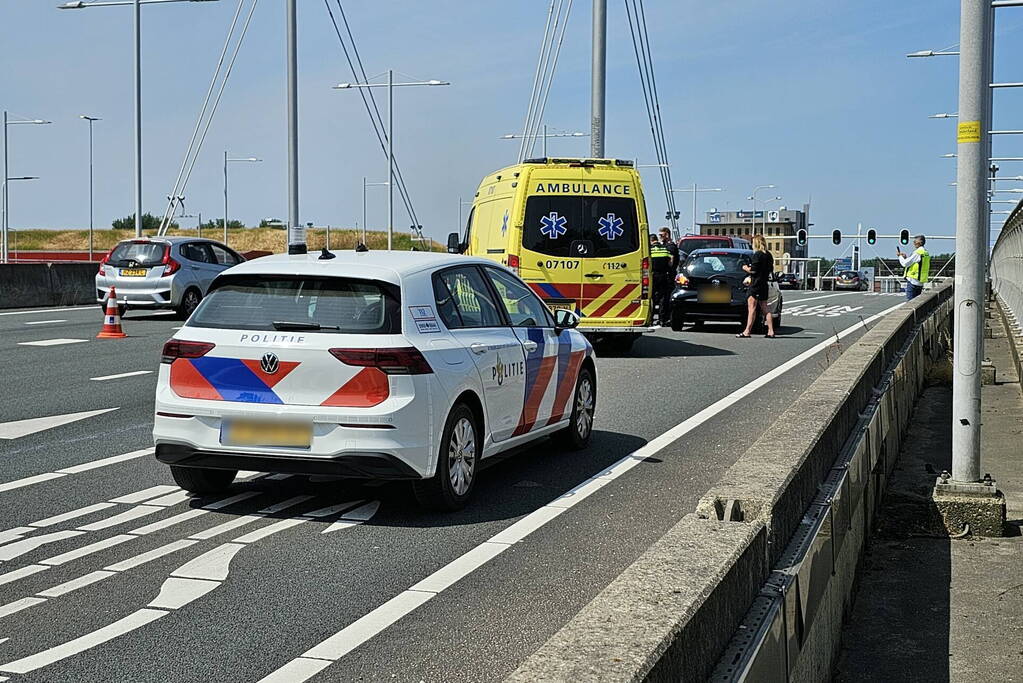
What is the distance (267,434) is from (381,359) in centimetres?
75

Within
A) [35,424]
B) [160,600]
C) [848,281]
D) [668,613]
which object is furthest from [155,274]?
[848,281]

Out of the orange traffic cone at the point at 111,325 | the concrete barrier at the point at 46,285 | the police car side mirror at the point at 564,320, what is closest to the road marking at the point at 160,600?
the police car side mirror at the point at 564,320

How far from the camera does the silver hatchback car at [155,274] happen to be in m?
25.6

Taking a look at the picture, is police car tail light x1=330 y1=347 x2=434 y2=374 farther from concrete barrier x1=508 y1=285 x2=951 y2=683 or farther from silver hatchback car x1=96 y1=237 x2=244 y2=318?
silver hatchback car x1=96 y1=237 x2=244 y2=318

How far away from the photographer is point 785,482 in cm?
514

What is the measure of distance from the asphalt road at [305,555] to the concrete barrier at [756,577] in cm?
102

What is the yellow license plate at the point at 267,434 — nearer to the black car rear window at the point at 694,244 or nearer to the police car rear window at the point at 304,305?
the police car rear window at the point at 304,305

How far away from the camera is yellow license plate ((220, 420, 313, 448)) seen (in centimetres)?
740

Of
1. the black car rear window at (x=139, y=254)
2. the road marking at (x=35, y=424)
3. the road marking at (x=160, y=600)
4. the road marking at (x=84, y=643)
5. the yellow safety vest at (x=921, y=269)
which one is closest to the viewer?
the road marking at (x=84, y=643)

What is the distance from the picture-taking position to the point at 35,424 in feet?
36.5

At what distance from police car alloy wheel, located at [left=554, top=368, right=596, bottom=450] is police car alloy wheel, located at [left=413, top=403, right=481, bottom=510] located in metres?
2.05

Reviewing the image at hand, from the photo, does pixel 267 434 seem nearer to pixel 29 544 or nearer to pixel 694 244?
pixel 29 544

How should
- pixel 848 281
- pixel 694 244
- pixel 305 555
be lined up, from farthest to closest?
pixel 848 281
pixel 694 244
pixel 305 555

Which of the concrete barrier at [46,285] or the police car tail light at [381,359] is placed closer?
the police car tail light at [381,359]
